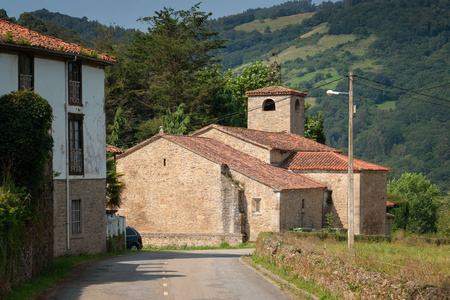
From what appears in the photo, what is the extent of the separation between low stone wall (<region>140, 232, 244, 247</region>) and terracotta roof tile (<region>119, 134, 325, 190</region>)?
4.12m

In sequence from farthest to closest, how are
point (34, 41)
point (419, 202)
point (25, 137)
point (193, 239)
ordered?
point (419, 202), point (193, 239), point (34, 41), point (25, 137)

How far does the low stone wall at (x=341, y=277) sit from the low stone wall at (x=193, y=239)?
1763 cm

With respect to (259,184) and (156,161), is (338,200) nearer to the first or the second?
(259,184)

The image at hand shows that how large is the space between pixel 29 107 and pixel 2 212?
5397 mm

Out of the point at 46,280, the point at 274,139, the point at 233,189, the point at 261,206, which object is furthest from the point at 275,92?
the point at 46,280

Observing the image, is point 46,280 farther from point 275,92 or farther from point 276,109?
point 276,109

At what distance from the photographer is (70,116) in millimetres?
27484

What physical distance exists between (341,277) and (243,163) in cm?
2874

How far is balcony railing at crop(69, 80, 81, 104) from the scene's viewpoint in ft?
90.5

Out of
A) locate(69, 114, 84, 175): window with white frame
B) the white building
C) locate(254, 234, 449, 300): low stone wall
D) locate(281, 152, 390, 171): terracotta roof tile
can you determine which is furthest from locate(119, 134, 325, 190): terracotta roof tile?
locate(254, 234, 449, 300): low stone wall

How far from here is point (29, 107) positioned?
19.5 metres

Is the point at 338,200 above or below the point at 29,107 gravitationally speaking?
below

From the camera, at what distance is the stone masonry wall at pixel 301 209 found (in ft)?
134

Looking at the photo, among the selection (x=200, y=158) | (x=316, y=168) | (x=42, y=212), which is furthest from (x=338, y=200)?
(x=42, y=212)
